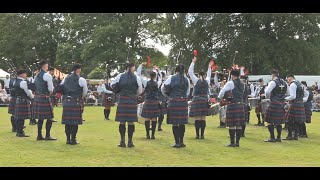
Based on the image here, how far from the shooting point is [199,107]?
13.0 meters

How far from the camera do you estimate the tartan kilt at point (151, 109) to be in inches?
498

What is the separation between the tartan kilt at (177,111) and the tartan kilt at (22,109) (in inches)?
154

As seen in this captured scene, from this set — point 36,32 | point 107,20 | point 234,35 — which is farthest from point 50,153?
point 36,32

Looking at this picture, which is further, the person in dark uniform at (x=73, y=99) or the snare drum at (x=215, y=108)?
the snare drum at (x=215, y=108)

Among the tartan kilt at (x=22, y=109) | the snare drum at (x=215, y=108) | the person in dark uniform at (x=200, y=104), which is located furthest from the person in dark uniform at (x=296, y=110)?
the tartan kilt at (x=22, y=109)

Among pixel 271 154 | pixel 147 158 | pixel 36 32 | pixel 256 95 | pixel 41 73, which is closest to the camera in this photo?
pixel 147 158

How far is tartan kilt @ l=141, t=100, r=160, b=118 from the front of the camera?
41.5 ft

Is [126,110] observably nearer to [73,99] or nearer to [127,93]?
[127,93]

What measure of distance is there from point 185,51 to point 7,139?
3169 cm

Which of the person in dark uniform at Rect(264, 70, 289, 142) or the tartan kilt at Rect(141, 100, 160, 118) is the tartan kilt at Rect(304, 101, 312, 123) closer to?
the person in dark uniform at Rect(264, 70, 289, 142)

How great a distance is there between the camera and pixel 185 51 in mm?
42969

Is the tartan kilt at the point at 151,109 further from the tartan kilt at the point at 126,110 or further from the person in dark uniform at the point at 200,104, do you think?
the tartan kilt at the point at 126,110

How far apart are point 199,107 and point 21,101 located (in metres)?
4.42
